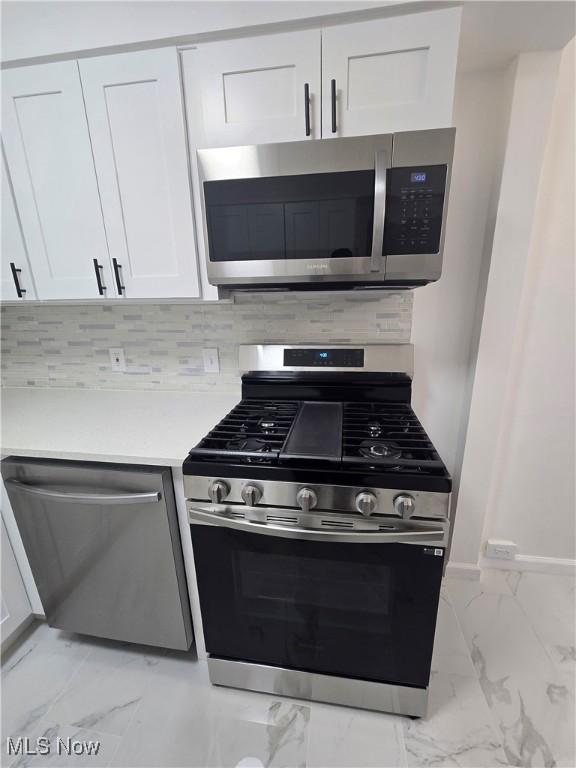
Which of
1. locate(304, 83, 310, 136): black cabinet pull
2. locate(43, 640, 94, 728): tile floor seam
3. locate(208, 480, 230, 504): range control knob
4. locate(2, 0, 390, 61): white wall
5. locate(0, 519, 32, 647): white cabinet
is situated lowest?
locate(43, 640, 94, 728): tile floor seam

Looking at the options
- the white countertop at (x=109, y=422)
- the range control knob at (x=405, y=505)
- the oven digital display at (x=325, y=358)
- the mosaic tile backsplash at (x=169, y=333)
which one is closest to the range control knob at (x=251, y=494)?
the white countertop at (x=109, y=422)

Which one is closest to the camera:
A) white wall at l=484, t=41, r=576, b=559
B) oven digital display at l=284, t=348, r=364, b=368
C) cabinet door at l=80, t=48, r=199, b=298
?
cabinet door at l=80, t=48, r=199, b=298

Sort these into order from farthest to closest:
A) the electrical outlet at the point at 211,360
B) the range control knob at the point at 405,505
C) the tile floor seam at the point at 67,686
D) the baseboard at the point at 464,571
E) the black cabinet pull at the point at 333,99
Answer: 1. the baseboard at the point at 464,571
2. the electrical outlet at the point at 211,360
3. the tile floor seam at the point at 67,686
4. the black cabinet pull at the point at 333,99
5. the range control knob at the point at 405,505

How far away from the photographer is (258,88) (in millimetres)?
1098

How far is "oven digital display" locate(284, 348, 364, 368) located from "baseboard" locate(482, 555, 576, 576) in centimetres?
127

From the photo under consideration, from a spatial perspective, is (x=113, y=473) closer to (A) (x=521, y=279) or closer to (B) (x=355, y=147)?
Answer: (B) (x=355, y=147)

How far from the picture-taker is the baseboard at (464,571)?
69.6 inches

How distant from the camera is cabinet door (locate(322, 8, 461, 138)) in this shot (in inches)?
39.0

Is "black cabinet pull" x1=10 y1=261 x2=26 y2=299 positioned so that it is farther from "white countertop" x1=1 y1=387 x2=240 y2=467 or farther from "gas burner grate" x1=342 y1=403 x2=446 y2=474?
"gas burner grate" x1=342 y1=403 x2=446 y2=474

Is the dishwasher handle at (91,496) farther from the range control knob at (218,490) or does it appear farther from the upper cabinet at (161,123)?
the upper cabinet at (161,123)

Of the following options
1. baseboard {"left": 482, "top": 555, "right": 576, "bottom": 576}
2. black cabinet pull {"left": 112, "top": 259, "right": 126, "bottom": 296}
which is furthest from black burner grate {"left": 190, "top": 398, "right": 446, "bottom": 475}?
baseboard {"left": 482, "top": 555, "right": 576, "bottom": 576}

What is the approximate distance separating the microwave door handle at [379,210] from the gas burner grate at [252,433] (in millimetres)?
605

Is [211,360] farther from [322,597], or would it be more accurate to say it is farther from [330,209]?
[322,597]

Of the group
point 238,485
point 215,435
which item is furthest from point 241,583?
point 215,435
